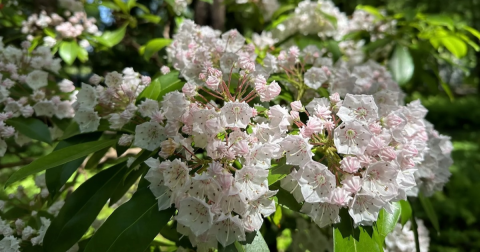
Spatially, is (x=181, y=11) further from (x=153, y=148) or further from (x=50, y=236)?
(x=50, y=236)

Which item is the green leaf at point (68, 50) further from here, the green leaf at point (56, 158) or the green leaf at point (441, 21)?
the green leaf at point (441, 21)

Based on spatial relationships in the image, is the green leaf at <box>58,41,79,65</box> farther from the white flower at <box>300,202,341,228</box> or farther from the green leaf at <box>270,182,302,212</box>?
the white flower at <box>300,202,341,228</box>

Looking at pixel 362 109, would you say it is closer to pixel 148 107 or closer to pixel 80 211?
pixel 148 107

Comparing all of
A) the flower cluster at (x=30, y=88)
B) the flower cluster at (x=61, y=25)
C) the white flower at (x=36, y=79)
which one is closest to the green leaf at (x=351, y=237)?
the flower cluster at (x=30, y=88)

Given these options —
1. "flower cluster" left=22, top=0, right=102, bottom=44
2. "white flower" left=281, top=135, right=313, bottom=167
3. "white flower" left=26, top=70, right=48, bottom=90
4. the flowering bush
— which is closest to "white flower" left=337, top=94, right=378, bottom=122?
the flowering bush

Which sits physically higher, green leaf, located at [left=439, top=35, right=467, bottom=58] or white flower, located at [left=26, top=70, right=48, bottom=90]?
green leaf, located at [left=439, top=35, right=467, bottom=58]

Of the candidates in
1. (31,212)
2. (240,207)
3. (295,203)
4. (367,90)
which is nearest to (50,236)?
(31,212)
